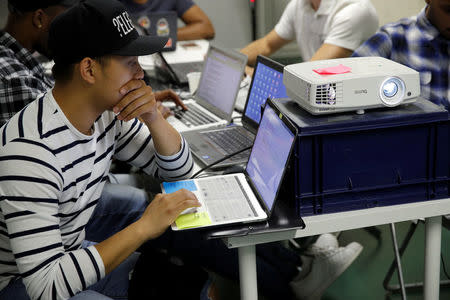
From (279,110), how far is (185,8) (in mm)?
2959

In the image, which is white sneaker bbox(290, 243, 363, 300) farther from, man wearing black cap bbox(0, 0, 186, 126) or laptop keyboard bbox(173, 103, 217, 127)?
man wearing black cap bbox(0, 0, 186, 126)

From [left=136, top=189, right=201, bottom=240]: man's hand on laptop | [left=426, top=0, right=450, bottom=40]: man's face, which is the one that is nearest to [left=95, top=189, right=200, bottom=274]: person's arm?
[left=136, top=189, right=201, bottom=240]: man's hand on laptop

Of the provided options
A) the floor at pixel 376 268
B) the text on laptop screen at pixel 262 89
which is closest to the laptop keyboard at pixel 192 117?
the text on laptop screen at pixel 262 89

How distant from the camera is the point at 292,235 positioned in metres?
1.42

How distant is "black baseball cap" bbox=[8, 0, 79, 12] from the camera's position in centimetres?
217

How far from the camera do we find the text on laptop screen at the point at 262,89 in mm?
1951

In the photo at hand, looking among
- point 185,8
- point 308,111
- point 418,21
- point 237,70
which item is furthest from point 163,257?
point 185,8

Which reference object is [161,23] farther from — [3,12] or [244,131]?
[244,131]

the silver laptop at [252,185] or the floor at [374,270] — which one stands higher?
the silver laptop at [252,185]

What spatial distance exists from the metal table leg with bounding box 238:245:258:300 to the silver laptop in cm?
10

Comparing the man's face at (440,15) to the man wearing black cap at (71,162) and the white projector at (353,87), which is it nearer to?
the white projector at (353,87)

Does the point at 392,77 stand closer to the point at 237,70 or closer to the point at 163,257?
the point at 163,257

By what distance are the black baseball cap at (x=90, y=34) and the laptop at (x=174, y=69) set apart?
151cm

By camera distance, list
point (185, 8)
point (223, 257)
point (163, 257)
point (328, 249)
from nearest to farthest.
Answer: point (163, 257) < point (223, 257) < point (328, 249) < point (185, 8)
